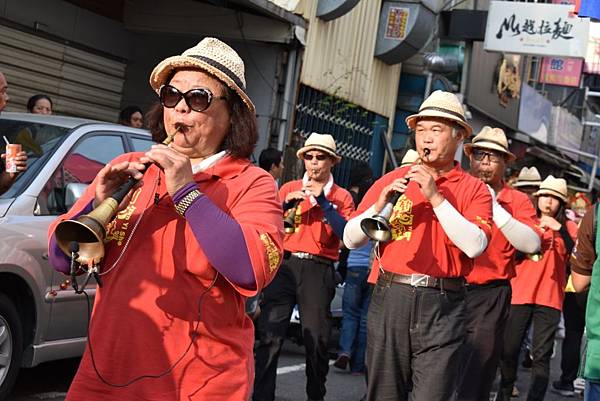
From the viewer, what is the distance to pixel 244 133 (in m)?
3.44

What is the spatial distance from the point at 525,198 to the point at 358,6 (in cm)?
1004

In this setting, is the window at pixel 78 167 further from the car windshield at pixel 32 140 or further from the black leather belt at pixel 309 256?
the black leather belt at pixel 309 256

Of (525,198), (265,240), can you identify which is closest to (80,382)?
(265,240)

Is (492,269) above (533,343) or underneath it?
above

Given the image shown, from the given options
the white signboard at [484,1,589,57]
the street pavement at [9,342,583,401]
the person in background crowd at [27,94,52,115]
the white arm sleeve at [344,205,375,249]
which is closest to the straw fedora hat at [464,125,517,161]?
the white arm sleeve at [344,205,375,249]

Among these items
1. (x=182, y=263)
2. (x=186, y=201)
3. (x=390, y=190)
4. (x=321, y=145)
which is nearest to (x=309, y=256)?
(x=321, y=145)

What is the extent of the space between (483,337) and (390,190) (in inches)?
84.9

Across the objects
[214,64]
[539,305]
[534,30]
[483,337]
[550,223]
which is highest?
[534,30]

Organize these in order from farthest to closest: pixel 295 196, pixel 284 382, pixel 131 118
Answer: pixel 131 118, pixel 284 382, pixel 295 196

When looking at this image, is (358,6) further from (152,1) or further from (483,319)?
(483,319)

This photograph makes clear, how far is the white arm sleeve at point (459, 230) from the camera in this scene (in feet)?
17.8

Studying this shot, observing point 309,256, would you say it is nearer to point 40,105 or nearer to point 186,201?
point 40,105

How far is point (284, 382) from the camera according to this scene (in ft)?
30.1

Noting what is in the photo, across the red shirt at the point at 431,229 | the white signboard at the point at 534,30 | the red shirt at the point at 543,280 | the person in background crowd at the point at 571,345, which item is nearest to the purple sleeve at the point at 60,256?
the red shirt at the point at 431,229
